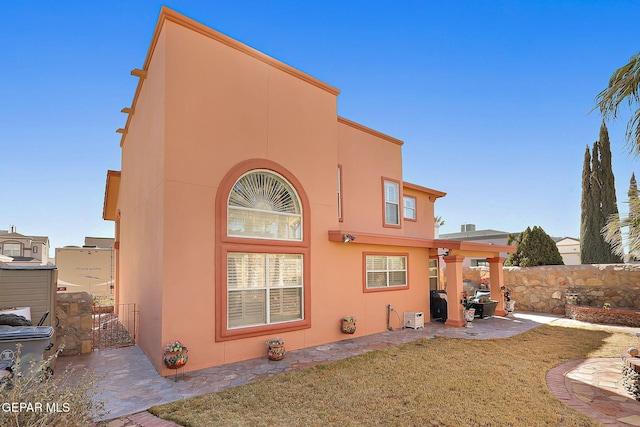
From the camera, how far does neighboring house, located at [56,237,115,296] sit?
19766mm

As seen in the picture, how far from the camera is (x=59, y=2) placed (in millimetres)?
8805

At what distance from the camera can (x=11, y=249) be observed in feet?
80.8

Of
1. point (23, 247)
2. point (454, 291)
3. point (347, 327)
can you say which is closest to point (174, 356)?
point (347, 327)

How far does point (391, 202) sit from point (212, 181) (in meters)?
7.19

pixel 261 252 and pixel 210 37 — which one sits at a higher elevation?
pixel 210 37

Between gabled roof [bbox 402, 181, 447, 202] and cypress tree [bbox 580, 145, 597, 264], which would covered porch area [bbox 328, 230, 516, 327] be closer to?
gabled roof [bbox 402, 181, 447, 202]

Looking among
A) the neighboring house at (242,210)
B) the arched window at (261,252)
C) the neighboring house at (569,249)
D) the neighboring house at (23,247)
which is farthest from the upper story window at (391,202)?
the neighboring house at (569,249)

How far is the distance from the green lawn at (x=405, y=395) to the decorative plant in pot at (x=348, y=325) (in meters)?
1.41

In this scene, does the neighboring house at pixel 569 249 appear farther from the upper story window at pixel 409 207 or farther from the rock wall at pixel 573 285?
the upper story window at pixel 409 207

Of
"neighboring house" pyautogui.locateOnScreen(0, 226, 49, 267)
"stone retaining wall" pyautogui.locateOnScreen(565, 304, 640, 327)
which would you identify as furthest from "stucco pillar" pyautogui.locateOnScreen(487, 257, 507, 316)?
"neighboring house" pyautogui.locateOnScreen(0, 226, 49, 267)

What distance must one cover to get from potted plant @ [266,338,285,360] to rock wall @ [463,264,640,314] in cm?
1281

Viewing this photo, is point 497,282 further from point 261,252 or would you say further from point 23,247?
point 23,247

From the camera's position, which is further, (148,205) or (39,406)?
A: (148,205)

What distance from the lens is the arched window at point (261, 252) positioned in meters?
7.44
